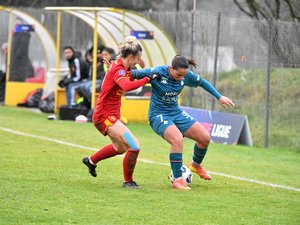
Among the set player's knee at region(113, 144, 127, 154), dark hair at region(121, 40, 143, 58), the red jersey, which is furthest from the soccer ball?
dark hair at region(121, 40, 143, 58)

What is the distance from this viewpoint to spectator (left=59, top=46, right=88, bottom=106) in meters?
22.2

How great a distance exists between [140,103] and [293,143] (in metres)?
5.22

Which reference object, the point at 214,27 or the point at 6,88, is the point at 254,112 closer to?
the point at 214,27

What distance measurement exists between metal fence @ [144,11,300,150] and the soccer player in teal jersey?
246 inches

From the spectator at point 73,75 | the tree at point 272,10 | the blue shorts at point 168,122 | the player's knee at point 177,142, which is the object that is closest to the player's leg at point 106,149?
the blue shorts at point 168,122

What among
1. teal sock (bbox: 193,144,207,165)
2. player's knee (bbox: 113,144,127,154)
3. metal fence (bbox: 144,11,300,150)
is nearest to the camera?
player's knee (bbox: 113,144,127,154)

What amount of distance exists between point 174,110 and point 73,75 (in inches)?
437

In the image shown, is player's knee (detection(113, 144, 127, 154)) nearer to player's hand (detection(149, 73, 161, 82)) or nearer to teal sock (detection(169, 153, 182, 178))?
teal sock (detection(169, 153, 182, 178))

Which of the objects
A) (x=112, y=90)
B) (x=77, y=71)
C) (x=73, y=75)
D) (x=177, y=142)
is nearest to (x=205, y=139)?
(x=177, y=142)

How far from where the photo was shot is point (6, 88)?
26.2 metres

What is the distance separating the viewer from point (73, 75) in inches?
883

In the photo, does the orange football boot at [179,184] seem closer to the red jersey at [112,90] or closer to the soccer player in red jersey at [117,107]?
the soccer player in red jersey at [117,107]

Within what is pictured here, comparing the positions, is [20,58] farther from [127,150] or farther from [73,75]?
[127,150]

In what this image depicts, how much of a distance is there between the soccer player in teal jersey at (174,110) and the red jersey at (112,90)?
24 cm
